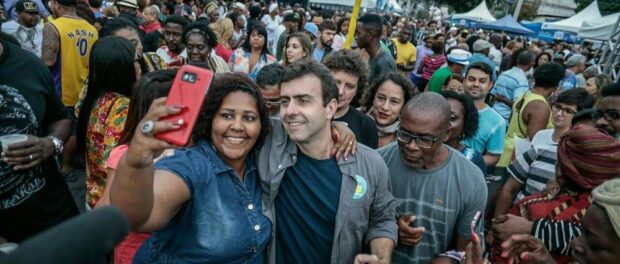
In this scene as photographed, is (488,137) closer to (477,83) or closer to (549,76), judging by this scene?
(477,83)

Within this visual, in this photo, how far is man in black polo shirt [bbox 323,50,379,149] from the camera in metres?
3.29

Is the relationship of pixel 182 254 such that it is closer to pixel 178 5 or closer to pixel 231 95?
pixel 231 95

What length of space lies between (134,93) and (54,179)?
729mm

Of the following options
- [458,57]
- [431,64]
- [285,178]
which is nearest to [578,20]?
[431,64]

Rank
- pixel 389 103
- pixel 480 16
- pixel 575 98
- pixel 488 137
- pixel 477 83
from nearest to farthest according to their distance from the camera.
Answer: pixel 389 103, pixel 488 137, pixel 575 98, pixel 477 83, pixel 480 16

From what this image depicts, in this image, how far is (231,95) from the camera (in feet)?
6.37

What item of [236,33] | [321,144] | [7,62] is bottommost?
[236,33]

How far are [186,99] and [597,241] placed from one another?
154 centimetres

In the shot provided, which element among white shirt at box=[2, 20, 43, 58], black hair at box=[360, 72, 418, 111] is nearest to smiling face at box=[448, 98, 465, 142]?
black hair at box=[360, 72, 418, 111]

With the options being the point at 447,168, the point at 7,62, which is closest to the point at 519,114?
the point at 447,168

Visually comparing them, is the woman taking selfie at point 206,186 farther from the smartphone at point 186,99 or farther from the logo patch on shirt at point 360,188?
the logo patch on shirt at point 360,188

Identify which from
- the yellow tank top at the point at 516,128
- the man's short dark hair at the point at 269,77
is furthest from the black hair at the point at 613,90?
the man's short dark hair at the point at 269,77

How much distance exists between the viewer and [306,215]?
2.12m

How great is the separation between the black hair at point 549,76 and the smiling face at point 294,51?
279 cm
